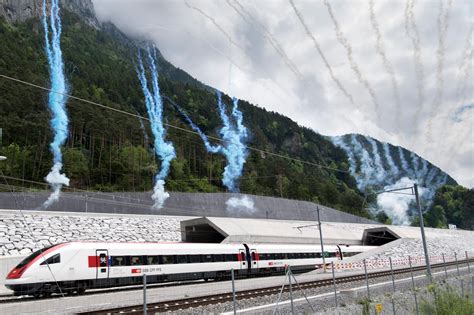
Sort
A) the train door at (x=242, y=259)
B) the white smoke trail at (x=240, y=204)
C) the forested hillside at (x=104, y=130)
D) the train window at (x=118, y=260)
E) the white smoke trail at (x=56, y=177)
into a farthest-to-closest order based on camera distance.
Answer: the forested hillside at (x=104, y=130), the white smoke trail at (x=56, y=177), the white smoke trail at (x=240, y=204), the train door at (x=242, y=259), the train window at (x=118, y=260)

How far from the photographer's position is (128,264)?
2667 centimetres

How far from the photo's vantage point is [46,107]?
275 feet

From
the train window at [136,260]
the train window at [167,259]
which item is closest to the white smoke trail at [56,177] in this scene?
the train window at [167,259]

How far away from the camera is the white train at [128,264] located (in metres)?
22.5

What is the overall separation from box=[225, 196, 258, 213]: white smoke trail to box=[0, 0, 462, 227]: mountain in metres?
15.4

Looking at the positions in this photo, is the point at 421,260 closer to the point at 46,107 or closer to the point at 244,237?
the point at 244,237

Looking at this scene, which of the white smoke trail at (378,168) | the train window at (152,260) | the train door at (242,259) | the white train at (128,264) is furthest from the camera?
the white smoke trail at (378,168)

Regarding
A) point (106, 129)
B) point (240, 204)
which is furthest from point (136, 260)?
point (106, 129)

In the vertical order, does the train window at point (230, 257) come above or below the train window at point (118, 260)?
below

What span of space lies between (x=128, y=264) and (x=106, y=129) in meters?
69.5

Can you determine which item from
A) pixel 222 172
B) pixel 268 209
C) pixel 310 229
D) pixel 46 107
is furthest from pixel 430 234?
pixel 46 107

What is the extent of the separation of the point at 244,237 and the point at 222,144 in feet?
272

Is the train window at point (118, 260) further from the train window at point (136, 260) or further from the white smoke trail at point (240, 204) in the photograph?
the white smoke trail at point (240, 204)

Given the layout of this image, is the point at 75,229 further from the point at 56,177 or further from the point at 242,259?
the point at 56,177
